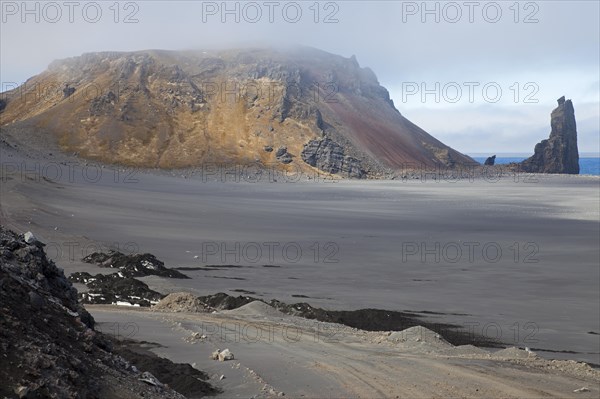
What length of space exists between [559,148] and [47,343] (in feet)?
569

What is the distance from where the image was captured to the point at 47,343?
640 centimetres

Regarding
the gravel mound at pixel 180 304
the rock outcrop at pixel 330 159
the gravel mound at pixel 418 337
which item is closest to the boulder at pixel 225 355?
the gravel mound at pixel 418 337

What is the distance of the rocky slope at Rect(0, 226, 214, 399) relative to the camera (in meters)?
5.80

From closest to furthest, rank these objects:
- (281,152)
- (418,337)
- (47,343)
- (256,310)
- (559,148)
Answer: (47,343)
(418,337)
(256,310)
(281,152)
(559,148)

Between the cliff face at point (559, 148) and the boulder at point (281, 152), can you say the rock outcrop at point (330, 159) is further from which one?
the cliff face at point (559, 148)

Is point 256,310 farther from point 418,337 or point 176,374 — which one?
point 176,374

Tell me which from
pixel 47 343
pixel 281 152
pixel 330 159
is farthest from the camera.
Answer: pixel 330 159

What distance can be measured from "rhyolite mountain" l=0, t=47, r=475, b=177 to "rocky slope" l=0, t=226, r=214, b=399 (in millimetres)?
90484

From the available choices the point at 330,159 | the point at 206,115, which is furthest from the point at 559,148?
the point at 206,115

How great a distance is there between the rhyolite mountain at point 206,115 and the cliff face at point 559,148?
2791cm

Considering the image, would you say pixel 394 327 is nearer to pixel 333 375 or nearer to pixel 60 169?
pixel 333 375

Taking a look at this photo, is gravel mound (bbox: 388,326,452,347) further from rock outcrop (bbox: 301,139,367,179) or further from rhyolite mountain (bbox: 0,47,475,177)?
rock outcrop (bbox: 301,139,367,179)

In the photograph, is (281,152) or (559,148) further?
(559,148)

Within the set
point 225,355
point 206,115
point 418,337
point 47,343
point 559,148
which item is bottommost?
point 418,337
